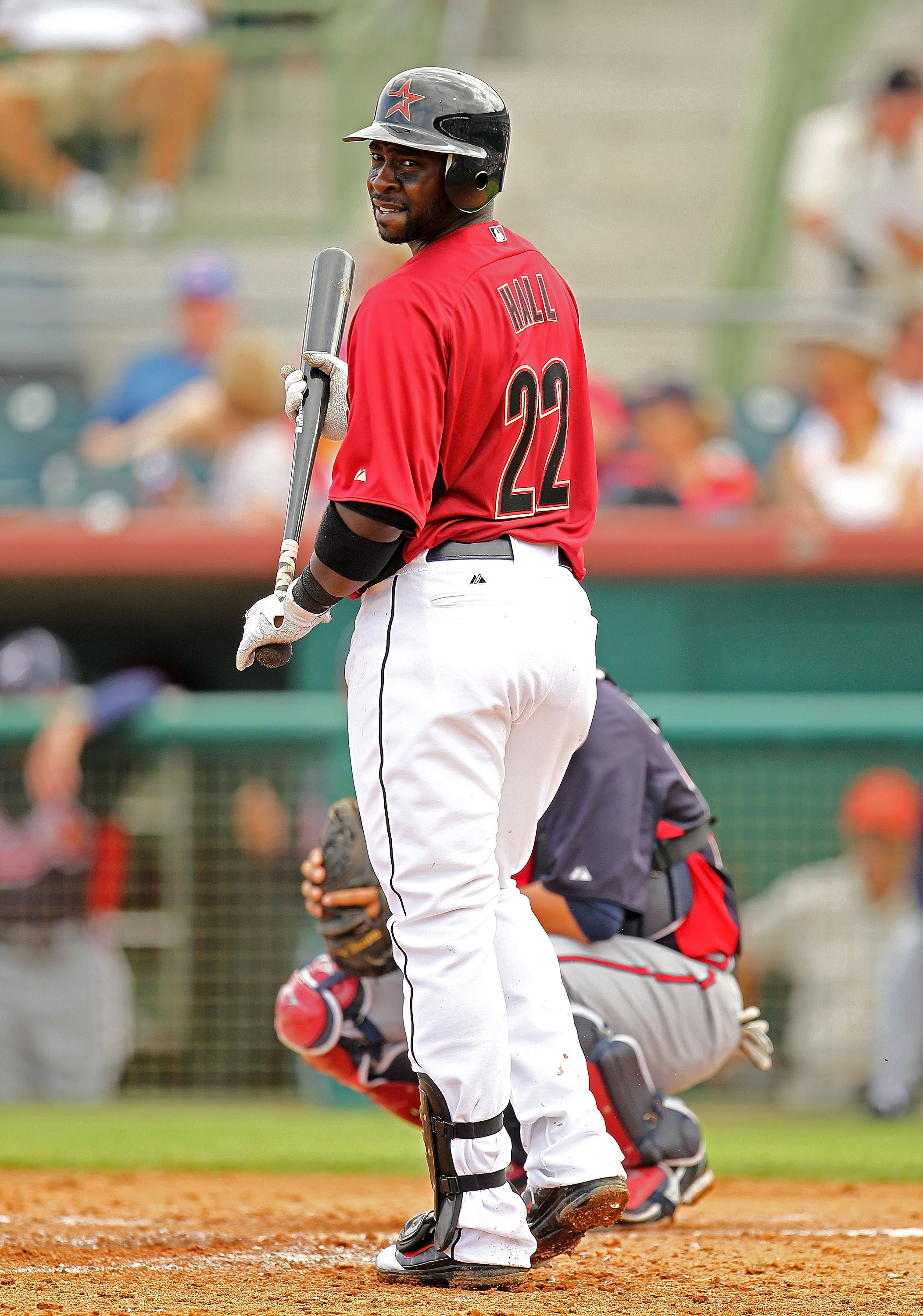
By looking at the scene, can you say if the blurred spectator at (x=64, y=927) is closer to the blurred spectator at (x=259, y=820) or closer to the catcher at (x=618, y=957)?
the blurred spectator at (x=259, y=820)

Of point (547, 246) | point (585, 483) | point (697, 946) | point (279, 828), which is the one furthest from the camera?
point (547, 246)

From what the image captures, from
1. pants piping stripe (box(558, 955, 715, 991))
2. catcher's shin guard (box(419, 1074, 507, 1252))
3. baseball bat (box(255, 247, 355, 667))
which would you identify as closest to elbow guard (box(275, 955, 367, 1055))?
pants piping stripe (box(558, 955, 715, 991))

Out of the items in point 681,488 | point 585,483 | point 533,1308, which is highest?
point 585,483

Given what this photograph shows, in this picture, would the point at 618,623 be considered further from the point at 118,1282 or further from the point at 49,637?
the point at 118,1282

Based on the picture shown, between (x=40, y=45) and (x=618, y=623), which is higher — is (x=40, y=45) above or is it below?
above

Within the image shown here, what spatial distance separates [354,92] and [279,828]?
4688 mm

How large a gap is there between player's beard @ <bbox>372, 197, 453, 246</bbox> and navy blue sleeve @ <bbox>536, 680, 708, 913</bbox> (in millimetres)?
1080

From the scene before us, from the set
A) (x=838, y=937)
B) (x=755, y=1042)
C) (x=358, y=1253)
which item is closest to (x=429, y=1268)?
(x=358, y=1253)

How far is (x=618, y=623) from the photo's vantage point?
282 inches

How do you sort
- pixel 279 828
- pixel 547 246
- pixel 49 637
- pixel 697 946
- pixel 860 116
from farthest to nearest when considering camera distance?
1. pixel 547 246
2. pixel 860 116
3. pixel 49 637
4. pixel 279 828
5. pixel 697 946

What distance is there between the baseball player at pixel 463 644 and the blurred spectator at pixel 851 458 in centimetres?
451

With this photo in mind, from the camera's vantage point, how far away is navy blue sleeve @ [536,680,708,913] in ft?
11.5

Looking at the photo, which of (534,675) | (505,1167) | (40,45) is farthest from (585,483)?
(40,45)

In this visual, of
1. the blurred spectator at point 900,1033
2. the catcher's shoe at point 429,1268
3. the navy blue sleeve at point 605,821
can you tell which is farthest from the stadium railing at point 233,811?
the catcher's shoe at point 429,1268
